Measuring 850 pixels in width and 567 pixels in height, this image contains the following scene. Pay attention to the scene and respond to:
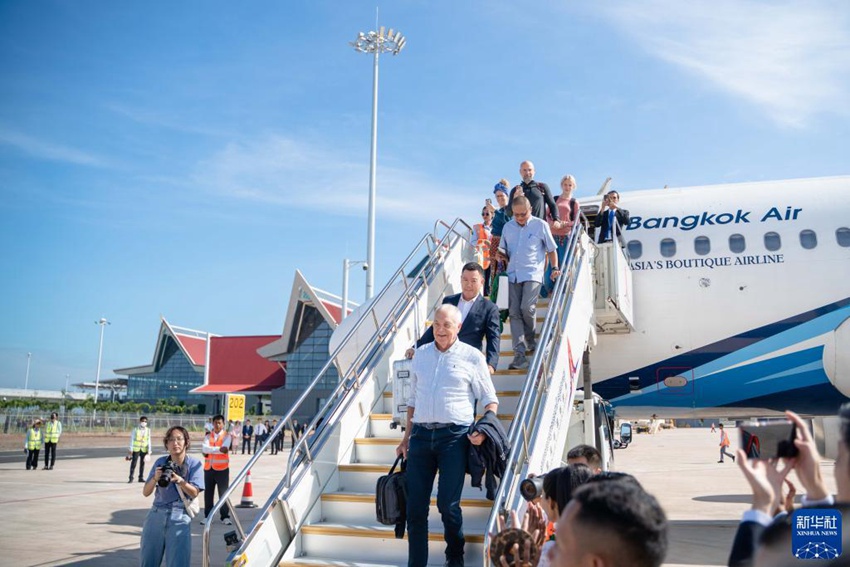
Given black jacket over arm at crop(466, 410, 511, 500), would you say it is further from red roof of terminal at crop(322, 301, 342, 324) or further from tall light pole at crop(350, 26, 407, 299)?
red roof of terminal at crop(322, 301, 342, 324)

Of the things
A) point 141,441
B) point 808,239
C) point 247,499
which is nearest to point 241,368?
point 141,441

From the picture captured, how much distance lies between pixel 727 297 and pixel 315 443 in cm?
650

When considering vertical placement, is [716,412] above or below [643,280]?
below

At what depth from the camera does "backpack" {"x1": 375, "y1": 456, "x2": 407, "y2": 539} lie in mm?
4859

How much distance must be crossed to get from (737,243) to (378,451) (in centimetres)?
631

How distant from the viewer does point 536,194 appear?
28.1ft

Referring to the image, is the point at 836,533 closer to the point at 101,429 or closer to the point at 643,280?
the point at 643,280

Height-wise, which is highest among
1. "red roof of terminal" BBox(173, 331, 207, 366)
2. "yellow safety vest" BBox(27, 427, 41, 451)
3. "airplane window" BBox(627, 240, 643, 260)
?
"red roof of terminal" BBox(173, 331, 207, 366)

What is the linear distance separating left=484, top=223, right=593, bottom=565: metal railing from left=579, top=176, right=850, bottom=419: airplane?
9.20 ft

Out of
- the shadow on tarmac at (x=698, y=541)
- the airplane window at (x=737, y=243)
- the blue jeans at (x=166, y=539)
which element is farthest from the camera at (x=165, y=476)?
the airplane window at (x=737, y=243)

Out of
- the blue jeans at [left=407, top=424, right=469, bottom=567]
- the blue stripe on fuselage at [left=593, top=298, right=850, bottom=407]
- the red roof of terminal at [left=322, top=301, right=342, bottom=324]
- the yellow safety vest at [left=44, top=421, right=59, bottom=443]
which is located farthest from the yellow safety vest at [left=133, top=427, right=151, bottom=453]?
the red roof of terminal at [left=322, top=301, right=342, bottom=324]

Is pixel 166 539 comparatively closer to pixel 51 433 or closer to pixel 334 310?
pixel 51 433

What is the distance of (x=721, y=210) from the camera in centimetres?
1005

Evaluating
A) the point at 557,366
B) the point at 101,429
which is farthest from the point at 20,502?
the point at 101,429
